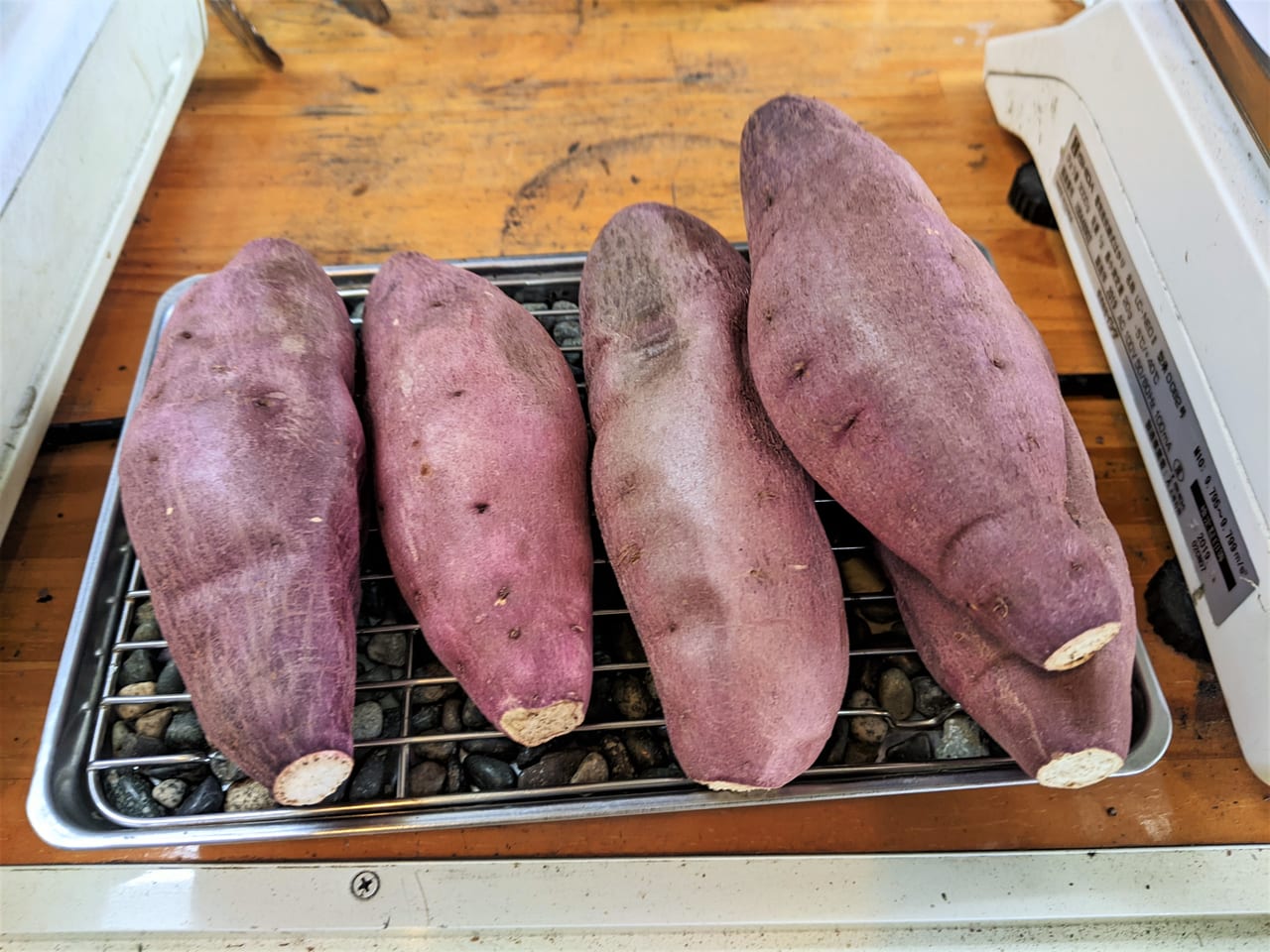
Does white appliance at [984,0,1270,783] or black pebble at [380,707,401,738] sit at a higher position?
white appliance at [984,0,1270,783]

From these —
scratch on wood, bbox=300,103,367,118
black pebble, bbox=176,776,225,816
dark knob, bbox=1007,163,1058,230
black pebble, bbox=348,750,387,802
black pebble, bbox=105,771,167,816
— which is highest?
dark knob, bbox=1007,163,1058,230

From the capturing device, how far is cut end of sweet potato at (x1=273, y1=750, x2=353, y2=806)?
58cm

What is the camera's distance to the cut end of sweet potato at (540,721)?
0.61 m

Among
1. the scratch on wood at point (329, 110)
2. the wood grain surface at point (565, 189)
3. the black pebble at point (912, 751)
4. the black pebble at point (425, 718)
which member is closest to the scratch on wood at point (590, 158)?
the wood grain surface at point (565, 189)

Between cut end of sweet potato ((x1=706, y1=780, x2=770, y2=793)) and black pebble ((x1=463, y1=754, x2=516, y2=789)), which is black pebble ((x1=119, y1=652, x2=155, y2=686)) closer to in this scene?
black pebble ((x1=463, y1=754, x2=516, y2=789))

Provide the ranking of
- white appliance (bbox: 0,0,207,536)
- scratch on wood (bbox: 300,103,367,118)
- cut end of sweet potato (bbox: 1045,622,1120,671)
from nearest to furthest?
1. cut end of sweet potato (bbox: 1045,622,1120,671)
2. white appliance (bbox: 0,0,207,536)
3. scratch on wood (bbox: 300,103,367,118)

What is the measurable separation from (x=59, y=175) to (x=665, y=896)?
3.16 ft

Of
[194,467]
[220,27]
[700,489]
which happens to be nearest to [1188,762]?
[700,489]

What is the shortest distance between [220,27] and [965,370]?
132 cm

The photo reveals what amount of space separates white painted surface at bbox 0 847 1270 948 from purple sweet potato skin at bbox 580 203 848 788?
0.43ft

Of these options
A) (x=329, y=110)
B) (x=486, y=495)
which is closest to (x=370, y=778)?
(x=486, y=495)

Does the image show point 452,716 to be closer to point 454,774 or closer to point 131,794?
point 454,774

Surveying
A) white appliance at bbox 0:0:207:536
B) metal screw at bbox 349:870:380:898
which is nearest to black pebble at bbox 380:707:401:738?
metal screw at bbox 349:870:380:898

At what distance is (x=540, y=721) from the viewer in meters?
0.62
